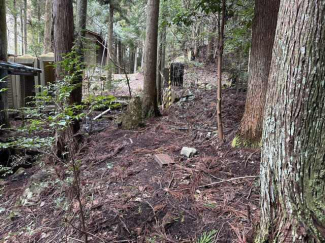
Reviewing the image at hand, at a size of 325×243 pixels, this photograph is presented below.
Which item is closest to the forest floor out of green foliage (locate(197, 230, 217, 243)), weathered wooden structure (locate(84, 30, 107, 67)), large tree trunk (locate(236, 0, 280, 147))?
green foliage (locate(197, 230, 217, 243))

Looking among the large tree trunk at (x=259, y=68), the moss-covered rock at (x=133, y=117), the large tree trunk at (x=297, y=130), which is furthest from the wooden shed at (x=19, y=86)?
the large tree trunk at (x=297, y=130)

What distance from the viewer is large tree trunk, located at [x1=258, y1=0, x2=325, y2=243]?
1.32 metres

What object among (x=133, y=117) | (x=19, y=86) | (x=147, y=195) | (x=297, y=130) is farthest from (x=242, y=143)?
(x=19, y=86)

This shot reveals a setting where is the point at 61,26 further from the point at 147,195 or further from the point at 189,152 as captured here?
the point at 147,195

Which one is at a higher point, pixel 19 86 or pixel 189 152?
pixel 19 86

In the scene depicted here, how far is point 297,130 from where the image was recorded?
1380 millimetres

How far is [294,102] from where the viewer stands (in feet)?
4.52

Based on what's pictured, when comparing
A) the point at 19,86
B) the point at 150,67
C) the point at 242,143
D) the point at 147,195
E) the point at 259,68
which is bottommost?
the point at 147,195

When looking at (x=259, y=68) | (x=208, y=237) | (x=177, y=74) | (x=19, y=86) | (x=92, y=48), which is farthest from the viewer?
(x=19, y=86)

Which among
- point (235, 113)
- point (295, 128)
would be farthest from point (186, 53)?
point (295, 128)

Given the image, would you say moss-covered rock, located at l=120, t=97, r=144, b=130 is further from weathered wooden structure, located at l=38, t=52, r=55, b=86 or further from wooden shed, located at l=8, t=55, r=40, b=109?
weathered wooden structure, located at l=38, t=52, r=55, b=86

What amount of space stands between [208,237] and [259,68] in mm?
2755

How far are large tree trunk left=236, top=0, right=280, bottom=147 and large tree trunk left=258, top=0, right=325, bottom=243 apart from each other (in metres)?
2.06

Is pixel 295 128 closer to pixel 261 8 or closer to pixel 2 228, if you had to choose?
pixel 261 8
